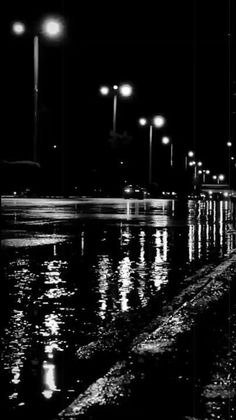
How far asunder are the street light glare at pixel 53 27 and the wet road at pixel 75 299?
72.4ft

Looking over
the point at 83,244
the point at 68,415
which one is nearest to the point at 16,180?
the point at 83,244

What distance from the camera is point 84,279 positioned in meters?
11.2

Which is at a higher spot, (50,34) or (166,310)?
(50,34)

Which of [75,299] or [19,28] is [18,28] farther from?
[75,299]

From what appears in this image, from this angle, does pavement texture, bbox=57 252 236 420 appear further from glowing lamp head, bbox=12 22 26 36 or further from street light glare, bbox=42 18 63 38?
glowing lamp head, bbox=12 22 26 36

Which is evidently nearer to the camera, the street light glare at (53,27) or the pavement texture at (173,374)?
the pavement texture at (173,374)

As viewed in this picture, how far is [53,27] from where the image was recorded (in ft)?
132

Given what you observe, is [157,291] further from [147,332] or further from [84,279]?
[147,332]

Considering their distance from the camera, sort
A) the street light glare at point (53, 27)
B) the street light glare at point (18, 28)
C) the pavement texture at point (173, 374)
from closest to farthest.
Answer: the pavement texture at point (173, 374), the street light glare at point (53, 27), the street light glare at point (18, 28)

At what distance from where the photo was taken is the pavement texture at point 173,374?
4.68 meters

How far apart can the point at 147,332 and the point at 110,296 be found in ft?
7.93

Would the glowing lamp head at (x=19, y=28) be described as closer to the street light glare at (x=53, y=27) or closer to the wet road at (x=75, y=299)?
the street light glare at (x=53, y=27)

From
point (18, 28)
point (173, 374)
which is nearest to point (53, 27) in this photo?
point (18, 28)

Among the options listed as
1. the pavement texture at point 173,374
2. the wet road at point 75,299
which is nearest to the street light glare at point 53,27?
the wet road at point 75,299
